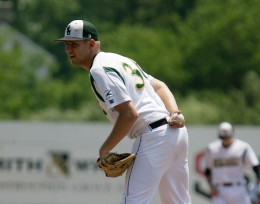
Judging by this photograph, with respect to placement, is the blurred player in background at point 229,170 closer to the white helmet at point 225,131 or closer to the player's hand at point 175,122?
the white helmet at point 225,131

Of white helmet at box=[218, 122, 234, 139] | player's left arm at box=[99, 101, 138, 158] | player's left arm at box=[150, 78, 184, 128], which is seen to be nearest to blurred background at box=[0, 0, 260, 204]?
white helmet at box=[218, 122, 234, 139]

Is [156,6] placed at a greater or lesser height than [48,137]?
greater

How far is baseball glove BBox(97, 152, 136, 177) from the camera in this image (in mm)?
7684

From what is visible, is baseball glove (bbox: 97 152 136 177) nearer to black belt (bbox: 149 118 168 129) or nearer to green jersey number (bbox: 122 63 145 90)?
black belt (bbox: 149 118 168 129)

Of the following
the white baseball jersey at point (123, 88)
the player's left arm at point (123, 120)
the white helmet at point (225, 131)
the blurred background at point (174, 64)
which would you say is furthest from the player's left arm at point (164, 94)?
the blurred background at point (174, 64)

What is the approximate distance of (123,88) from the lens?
24.7ft

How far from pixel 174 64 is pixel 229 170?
38.1m

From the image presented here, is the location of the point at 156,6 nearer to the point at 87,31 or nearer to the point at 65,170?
the point at 65,170

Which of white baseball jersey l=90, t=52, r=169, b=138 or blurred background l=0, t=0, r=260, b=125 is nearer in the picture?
white baseball jersey l=90, t=52, r=169, b=138

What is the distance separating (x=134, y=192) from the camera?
7.59 meters

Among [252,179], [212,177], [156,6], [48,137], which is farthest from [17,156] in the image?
[156,6]

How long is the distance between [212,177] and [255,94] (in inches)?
1088

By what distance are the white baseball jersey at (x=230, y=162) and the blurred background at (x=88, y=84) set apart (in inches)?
190

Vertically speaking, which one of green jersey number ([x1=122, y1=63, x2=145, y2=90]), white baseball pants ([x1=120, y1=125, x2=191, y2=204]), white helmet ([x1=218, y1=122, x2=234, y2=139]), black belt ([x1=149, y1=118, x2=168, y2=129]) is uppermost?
green jersey number ([x1=122, y1=63, x2=145, y2=90])
